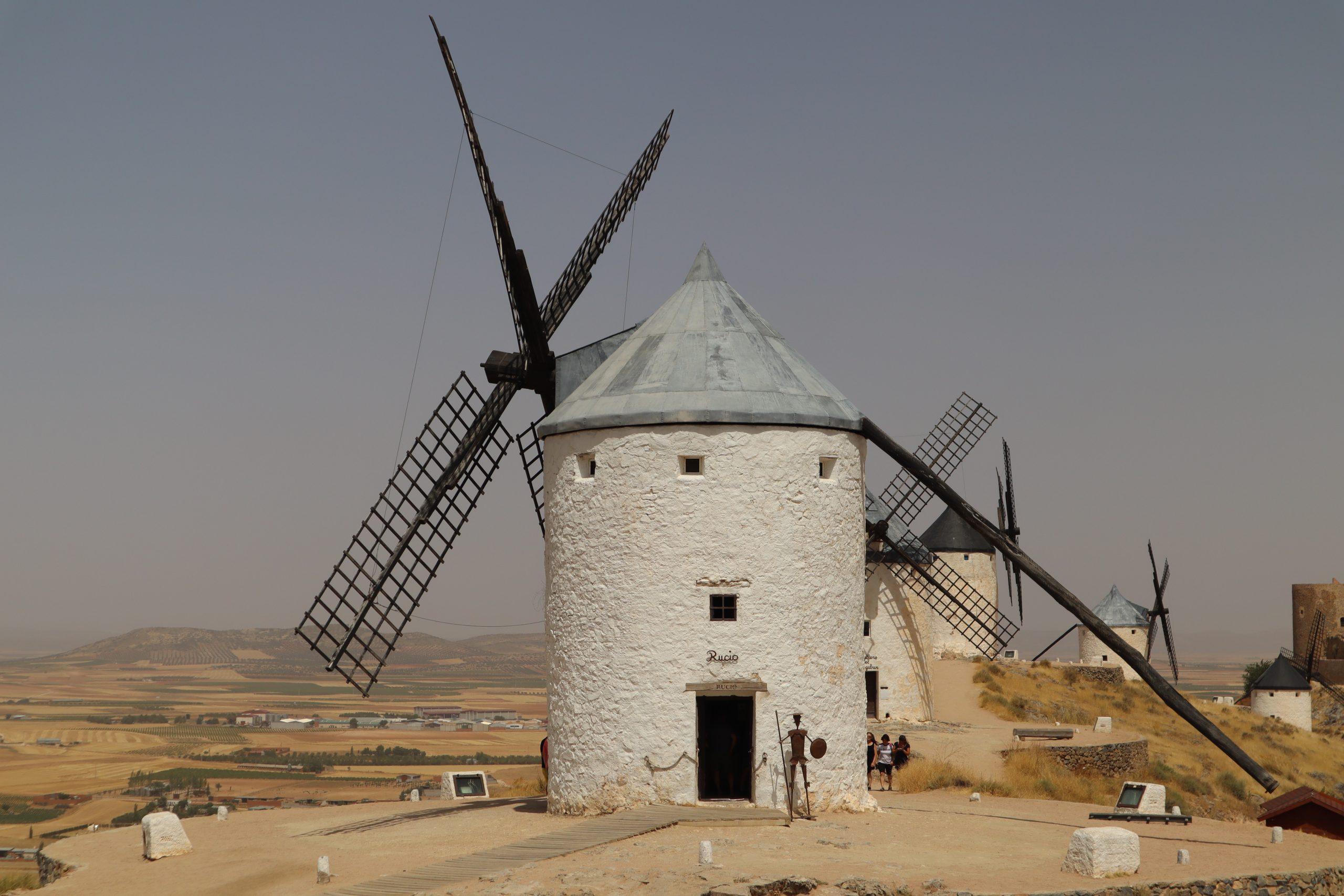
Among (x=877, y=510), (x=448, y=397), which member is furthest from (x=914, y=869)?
(x=877, y=510)

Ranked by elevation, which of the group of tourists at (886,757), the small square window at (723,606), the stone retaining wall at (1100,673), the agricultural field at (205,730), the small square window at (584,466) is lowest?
the agricultural field at (205,730)

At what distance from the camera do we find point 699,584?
17.5 m

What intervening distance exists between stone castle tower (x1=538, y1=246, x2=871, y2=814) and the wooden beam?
954 millimetres

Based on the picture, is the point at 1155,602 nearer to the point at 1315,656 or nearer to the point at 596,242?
the point at 1315,656

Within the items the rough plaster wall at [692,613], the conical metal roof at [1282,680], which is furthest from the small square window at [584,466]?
the conical metal roof at [1282,680]

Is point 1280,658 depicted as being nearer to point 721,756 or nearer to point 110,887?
point 721,756

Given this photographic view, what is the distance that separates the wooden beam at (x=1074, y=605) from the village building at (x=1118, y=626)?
111 feet

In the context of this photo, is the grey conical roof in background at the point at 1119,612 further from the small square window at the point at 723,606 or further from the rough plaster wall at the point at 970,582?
the small square window at the point at 723,606

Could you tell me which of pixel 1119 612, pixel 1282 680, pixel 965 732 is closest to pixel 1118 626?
pixel 1119 612

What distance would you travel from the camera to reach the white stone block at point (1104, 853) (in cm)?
1375

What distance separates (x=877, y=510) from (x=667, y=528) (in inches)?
612

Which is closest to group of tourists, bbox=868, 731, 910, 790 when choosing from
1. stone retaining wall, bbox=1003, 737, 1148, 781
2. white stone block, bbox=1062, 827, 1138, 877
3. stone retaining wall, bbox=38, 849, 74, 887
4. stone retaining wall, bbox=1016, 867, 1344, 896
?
stone retaining wall, bbox=1003, 737, 1148, 781

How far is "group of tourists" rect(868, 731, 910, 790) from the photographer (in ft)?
71.6

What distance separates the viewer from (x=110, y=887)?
14.9 meters
